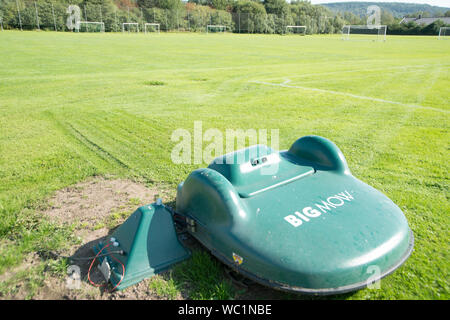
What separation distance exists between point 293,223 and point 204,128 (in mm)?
4547

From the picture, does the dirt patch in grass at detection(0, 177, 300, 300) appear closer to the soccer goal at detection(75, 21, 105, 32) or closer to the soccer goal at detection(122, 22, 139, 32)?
the soccer goal at detection(75, 21, 105, 32)

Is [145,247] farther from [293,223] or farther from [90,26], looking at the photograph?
[90,26]

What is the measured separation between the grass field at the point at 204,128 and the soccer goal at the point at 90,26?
3536cm

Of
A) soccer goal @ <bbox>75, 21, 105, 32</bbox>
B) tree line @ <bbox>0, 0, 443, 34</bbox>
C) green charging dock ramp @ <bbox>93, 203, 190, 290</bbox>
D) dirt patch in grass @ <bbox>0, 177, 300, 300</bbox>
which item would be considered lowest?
dirt patch in grass @ <bbox>0, 177, 300, 300</bbox>

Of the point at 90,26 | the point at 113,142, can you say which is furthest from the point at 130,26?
the point at 113,142

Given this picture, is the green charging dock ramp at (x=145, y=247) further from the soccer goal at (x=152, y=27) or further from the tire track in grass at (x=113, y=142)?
the soccer goal at (x=152, y=27)

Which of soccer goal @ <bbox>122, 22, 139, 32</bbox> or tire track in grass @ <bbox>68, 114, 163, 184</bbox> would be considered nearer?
tire track in grass @ <bbox>68, 114, 163, 184</bbox>

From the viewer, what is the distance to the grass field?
3.51 m

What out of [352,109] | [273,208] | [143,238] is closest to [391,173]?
[273,208]

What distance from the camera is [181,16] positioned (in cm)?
5684

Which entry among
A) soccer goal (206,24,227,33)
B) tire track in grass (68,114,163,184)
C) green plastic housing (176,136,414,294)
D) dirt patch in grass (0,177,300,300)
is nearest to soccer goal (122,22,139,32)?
soccer goal (206,24,227,33)

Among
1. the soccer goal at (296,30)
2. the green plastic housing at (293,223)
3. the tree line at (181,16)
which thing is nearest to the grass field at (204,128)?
the green plastic housing at (293,223)

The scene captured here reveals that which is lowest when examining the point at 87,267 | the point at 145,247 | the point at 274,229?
the point at 87,267

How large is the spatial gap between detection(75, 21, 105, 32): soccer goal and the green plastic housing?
162ft
